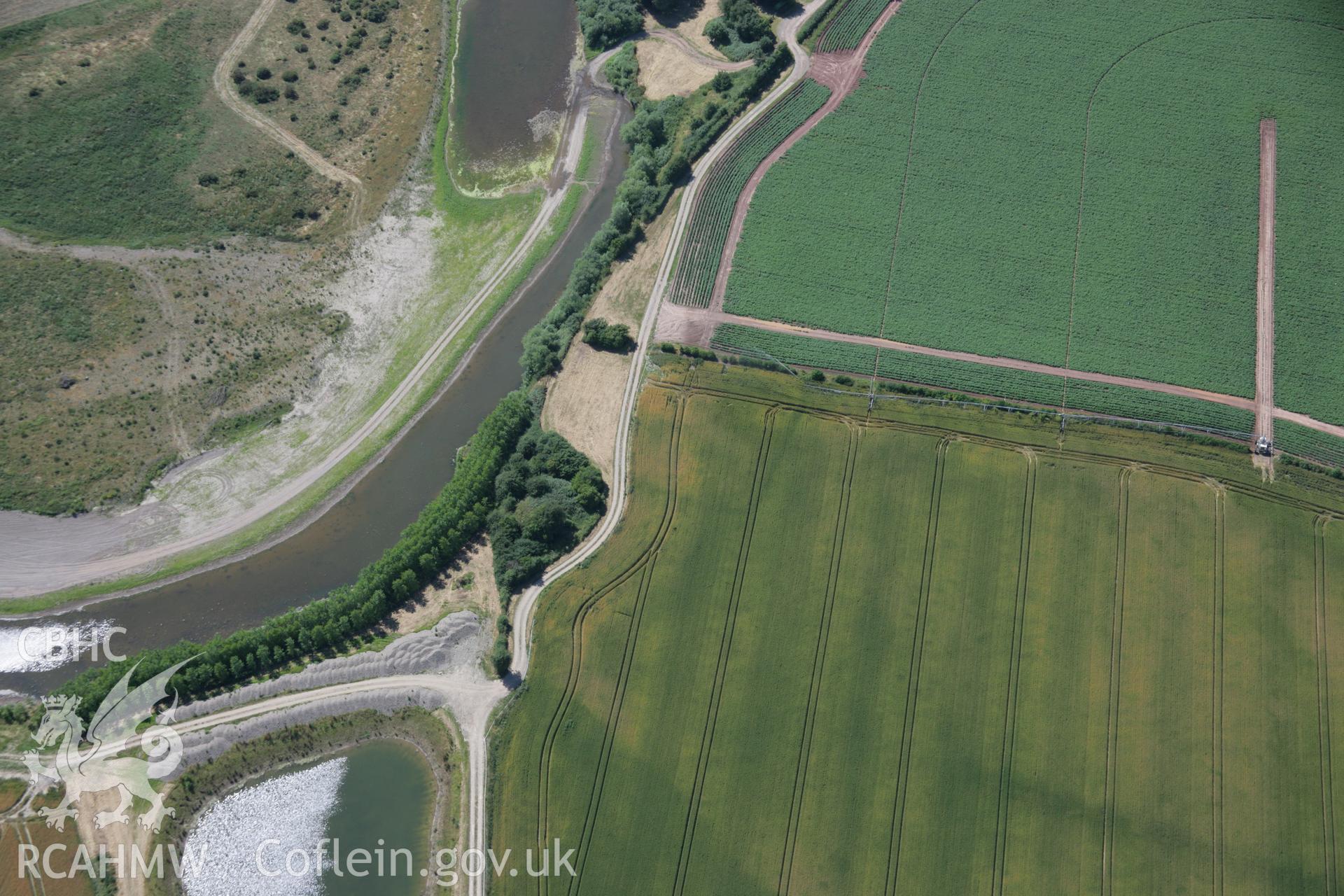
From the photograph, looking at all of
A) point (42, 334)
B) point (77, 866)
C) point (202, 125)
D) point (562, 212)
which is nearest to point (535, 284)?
point (562, 212)

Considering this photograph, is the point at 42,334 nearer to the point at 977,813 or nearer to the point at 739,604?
the point at 739,604

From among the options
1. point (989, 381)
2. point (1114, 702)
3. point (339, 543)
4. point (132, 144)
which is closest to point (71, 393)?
point (132, 144)

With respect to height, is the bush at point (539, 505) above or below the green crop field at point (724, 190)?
below

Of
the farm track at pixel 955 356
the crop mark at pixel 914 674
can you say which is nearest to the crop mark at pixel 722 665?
the farm track at pixel 955 356

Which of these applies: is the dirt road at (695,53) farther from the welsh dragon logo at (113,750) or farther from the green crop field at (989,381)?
the welsh dragon logo at (113,750)

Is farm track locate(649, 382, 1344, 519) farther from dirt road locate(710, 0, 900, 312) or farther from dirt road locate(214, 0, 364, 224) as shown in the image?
dirt road locate(214, 0, 364, 224)

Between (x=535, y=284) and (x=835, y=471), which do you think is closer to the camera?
(x=835, y=471)
